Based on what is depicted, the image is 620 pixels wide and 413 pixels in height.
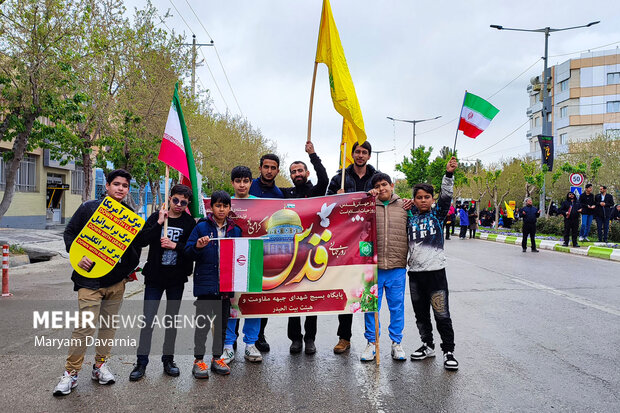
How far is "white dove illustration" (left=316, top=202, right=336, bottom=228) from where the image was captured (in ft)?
17.4

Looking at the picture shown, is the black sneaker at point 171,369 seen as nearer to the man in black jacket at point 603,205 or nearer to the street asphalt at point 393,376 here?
the street asphalt at point 393,376

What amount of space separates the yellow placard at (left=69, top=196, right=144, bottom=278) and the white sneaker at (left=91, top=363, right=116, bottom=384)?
874mm

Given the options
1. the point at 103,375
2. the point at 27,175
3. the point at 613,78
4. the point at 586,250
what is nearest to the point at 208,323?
the point at 103,375

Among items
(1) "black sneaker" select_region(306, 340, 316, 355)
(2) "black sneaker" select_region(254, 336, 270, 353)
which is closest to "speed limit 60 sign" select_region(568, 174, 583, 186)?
(1) "black sneaker" select_region(306, 340, 316, 355)

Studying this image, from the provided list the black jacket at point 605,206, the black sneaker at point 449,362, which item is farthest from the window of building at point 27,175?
the black sneaker at point 449,362

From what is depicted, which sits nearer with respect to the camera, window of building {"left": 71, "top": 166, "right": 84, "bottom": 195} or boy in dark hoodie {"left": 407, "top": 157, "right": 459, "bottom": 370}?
boy in dark hoodie {"left": 407, "top": 157, "right": 459, "bottom": 370}

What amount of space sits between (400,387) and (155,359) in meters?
2.55

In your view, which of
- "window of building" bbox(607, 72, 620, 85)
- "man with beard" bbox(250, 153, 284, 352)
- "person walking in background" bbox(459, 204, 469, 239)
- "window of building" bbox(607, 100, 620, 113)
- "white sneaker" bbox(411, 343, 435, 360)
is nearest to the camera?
"white sneaker" bbox(411, 343, 435, 360)

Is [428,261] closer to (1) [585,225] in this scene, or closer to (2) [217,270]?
(2) [217,270]

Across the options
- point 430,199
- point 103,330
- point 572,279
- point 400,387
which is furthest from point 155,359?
point 572,279

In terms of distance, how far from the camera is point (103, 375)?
441 centimetres

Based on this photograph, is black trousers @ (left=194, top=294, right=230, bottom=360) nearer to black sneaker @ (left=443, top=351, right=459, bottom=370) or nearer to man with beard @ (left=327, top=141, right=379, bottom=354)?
man with beard @ (left=327, top=141, right=379, bottom=354)

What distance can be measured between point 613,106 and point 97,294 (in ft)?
222

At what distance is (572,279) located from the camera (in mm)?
10562
